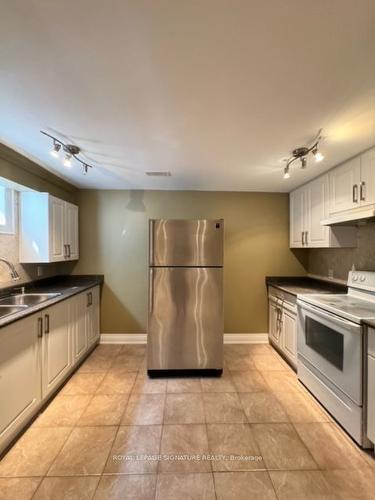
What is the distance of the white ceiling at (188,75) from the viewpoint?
93cm

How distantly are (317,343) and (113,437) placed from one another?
6.25 ft

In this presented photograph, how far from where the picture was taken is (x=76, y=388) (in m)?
2.46

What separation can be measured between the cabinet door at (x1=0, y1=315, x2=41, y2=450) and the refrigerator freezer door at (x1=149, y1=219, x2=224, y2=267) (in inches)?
49.7

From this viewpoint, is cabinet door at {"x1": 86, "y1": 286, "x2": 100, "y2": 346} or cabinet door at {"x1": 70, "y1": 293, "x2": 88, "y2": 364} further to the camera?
cabinet door at {"x1": 86, "y1": 286, "x2": 100, "y2": 346}

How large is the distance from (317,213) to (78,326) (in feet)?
10.3

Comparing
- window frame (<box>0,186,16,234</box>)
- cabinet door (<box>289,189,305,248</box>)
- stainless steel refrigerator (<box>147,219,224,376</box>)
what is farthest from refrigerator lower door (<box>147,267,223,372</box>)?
window frame (<box>0,186,16,234</box>)

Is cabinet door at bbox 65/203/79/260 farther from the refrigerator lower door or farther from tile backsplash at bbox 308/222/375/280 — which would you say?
tile backsplash at bbox 308/222/375/280

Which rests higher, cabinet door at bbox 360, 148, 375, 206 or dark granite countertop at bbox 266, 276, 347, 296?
cabinet door at bbox 360, 148, 375, 206

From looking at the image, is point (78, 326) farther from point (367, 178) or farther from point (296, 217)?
point (367, 178)

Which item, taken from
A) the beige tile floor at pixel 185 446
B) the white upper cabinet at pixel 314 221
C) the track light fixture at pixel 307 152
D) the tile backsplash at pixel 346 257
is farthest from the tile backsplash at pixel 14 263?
the tile backsplash at pixel 346 257

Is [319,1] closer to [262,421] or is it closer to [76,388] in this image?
[262,421]

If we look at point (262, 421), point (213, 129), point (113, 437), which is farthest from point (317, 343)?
point (213, 129)

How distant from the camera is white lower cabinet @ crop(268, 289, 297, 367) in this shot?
9.18 ft

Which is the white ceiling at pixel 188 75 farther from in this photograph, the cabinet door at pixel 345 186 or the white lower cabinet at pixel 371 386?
the white lower cabinet at pixel 371 386
